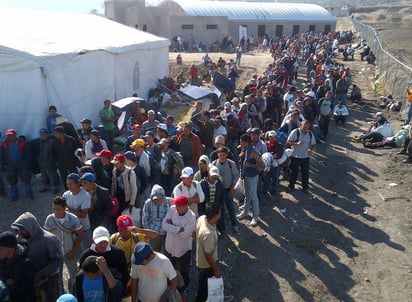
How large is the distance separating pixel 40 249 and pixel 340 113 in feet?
41.5

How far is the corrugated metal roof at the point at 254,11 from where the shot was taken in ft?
125

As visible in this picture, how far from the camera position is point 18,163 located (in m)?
8.48

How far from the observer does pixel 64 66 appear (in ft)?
37.6

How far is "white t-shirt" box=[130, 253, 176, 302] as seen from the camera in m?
Result: 4.23

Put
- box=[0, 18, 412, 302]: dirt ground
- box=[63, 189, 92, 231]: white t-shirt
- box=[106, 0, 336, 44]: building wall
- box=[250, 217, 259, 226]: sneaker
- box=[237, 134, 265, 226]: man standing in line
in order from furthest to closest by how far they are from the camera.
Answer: box=[106, 0, 336, 44]: building wall < box=[250, 217, 259, 226]: sneaker < box=[237, 134, 265, 226]: man standing in line < box=[0, 18, 412, 302]: dirt ground < box=[63, 189, 92, 231]: white t-shirt

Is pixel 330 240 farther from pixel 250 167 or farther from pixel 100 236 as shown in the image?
pixel 100 236

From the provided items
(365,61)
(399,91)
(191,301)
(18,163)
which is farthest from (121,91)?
(365,61)

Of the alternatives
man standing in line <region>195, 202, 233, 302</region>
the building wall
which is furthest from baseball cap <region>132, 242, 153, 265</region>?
the building wall

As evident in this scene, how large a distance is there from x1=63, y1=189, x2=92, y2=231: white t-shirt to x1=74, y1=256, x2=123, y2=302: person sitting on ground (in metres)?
1.41

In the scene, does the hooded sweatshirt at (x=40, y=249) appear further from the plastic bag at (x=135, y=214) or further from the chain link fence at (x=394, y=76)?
the chain link fence at (x=394, y=76)

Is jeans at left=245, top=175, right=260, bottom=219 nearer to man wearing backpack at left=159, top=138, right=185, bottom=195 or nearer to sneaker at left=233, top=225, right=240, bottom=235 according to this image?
sneaker at left=233, top=225, right=240, bottom=235

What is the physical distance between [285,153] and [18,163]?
228 inches

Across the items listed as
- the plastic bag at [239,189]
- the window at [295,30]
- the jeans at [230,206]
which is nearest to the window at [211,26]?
the window at [295,30]

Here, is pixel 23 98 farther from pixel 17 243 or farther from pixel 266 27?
pixel 266 27
